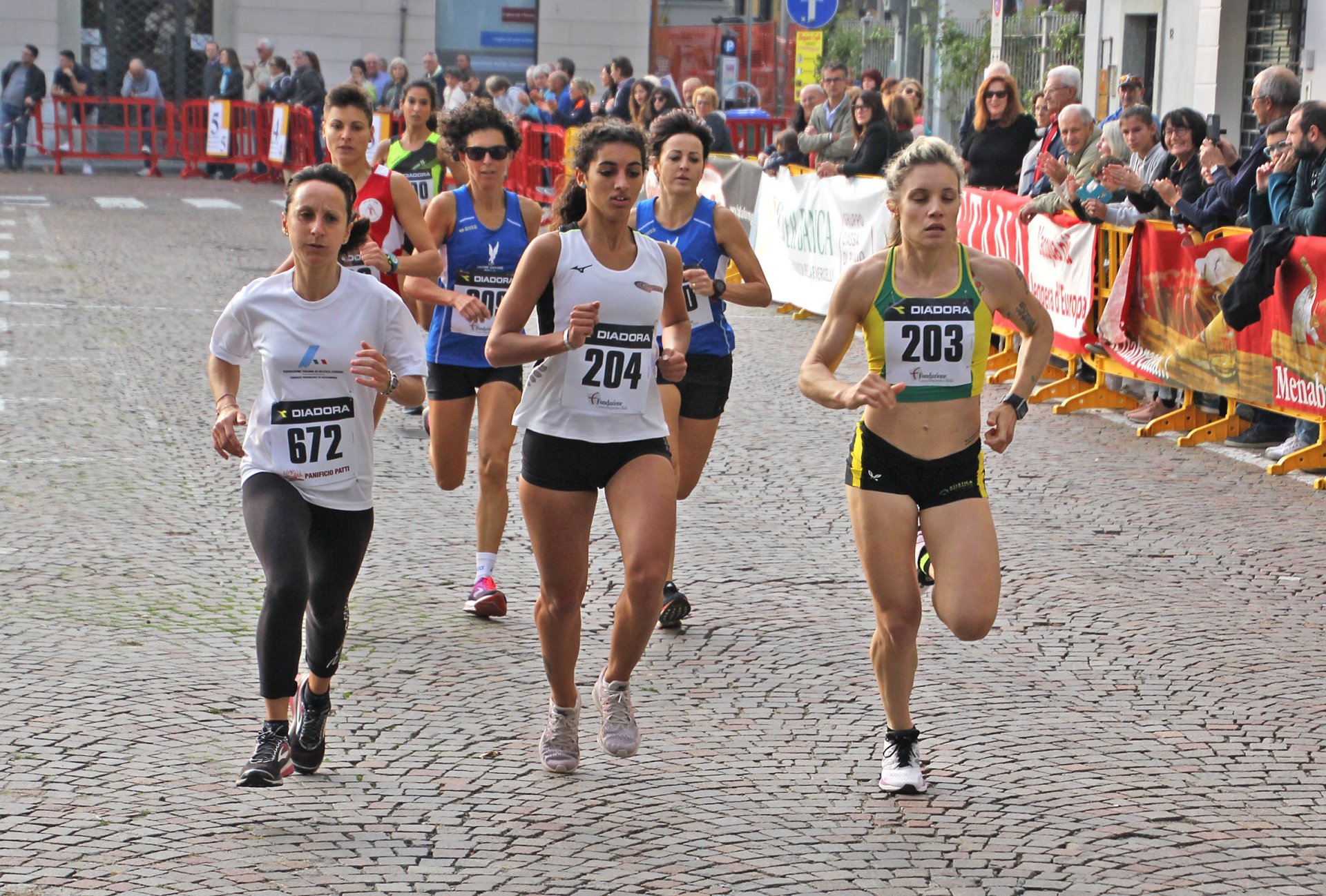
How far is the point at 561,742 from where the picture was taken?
532cm

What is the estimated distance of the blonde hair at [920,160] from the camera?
525 centimetres

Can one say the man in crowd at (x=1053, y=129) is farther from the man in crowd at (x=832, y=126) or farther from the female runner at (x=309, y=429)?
the female runner at (x=309, y=429)

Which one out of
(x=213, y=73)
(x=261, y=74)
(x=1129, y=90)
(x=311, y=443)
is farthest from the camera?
(x=213, y=73)

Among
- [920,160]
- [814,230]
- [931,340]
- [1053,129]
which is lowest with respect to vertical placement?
[931,340]

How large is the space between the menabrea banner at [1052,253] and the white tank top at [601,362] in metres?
6.62

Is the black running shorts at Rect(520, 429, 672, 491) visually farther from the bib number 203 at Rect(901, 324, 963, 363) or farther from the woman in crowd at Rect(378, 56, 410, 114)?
the woman in crowd at Rect(378, 56, 410, 114)

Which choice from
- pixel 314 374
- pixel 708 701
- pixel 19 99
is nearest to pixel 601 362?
pixel 314 374

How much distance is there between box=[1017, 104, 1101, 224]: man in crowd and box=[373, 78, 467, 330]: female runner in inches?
175

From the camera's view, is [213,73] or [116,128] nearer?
[213,73]

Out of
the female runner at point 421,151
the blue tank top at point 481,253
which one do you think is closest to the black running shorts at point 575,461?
the blue tank top at point 481,253

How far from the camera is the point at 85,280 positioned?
17.6 m

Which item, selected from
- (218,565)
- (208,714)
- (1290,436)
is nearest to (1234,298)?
(1290,436)

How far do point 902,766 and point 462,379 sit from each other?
297cm

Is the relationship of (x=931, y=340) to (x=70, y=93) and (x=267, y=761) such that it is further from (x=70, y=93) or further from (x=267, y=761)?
(x=70, y=93)
